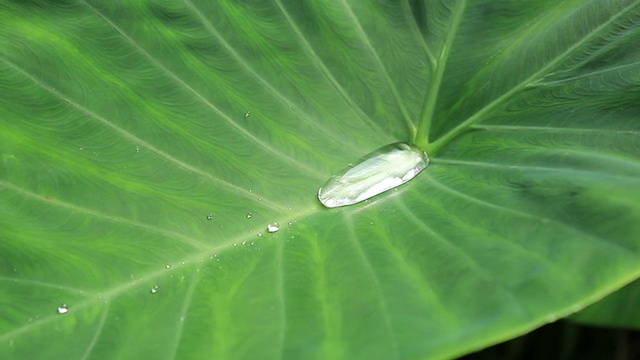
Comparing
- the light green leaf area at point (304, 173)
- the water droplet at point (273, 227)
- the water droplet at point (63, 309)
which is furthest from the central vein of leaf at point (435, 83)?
the water droplet at point (63, 309)

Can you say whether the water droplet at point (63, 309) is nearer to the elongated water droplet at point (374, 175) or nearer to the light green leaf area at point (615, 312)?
the elongated water droplet at point (374, 175)

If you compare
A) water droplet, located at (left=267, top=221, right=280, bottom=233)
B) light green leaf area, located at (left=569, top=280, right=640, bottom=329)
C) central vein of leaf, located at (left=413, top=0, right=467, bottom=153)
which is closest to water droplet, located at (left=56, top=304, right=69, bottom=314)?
water droplet, located at (left=267, top=221, right=280, bottom=233)

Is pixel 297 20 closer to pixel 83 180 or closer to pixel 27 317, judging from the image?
pixel 83 180

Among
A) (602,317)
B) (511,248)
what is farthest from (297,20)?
(602,317)

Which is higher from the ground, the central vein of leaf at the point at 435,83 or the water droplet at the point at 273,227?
the central vein of leaf at the point at 435,83

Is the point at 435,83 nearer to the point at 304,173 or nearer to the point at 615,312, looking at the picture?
the point at 304,173

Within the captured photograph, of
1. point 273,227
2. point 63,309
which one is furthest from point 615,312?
point 63,309

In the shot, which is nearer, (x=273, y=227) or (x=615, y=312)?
(x=273, y=227)
